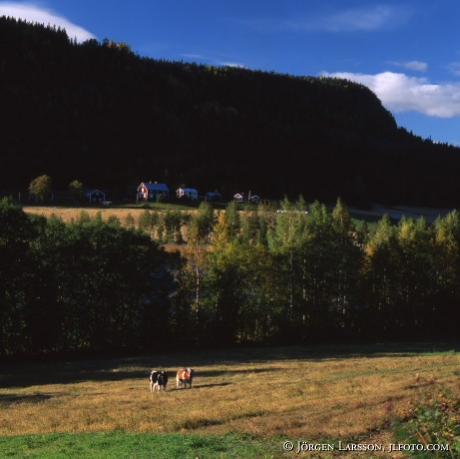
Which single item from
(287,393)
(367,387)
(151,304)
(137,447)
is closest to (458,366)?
(367,387)

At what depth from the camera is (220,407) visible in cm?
2142

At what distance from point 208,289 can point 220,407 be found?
3515 centimetres

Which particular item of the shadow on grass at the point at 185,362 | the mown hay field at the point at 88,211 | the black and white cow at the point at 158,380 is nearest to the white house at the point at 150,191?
the mown hay field at the point at 88,211

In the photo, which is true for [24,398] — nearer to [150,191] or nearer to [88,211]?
[88,211]

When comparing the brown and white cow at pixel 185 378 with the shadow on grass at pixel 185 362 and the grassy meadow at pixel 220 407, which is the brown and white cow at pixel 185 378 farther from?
the shadow on grass at pixel 185 362

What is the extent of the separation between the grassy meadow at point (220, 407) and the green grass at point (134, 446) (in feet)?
0.12

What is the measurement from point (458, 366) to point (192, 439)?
2068 centimetres

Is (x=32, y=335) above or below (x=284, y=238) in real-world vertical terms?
below

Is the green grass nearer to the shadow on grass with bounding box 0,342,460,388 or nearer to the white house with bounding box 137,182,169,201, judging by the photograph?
the shadow on grass with bounding box 0,342,460,388

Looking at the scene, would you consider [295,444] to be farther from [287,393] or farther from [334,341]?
[334,341]

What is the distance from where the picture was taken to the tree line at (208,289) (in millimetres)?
47812

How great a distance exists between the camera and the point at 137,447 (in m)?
15.3

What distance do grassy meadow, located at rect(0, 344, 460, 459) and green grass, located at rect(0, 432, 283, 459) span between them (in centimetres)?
4

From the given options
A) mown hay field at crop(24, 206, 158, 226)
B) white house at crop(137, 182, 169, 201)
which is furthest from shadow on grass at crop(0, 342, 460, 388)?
white house at crop(137, 182, 169, 201)
